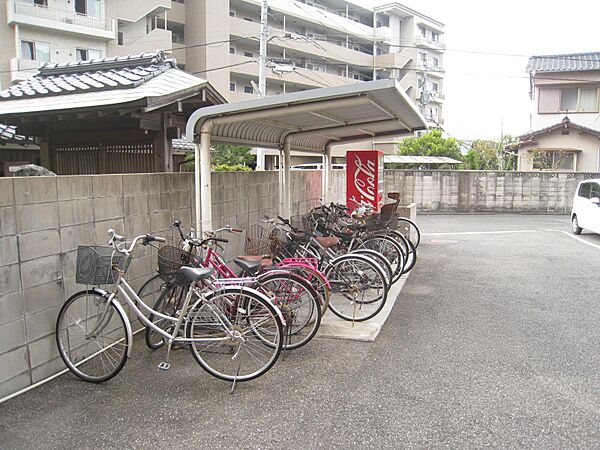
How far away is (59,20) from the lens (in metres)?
21.6

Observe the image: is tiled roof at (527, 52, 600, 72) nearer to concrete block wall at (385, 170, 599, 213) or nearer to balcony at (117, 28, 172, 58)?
concrete block wall at (385, 170, 599, 213)

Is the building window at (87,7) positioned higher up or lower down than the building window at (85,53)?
higher up

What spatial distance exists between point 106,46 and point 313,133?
65.0 feet

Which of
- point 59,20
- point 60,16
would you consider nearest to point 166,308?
point 59,20

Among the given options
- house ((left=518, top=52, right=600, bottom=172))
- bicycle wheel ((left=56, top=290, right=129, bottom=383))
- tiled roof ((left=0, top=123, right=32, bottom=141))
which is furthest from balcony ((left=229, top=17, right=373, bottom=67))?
bicycle wheel ((left=56, top=290, right=129, bottom=383))

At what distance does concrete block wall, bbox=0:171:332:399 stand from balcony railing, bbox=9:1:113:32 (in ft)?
65.3

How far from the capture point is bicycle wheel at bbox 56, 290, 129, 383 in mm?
3725

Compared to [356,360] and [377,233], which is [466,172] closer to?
[377,233]

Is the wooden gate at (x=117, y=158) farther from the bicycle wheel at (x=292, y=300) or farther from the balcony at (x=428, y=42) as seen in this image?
the balcony at (x=428, y=42)

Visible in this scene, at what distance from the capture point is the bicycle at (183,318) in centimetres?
365

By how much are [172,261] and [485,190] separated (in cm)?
1659

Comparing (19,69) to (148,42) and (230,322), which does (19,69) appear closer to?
(148,42)

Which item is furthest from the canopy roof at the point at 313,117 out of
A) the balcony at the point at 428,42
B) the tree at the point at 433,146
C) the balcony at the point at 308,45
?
the balcony at the point at 428,42

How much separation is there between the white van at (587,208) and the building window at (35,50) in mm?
21104
